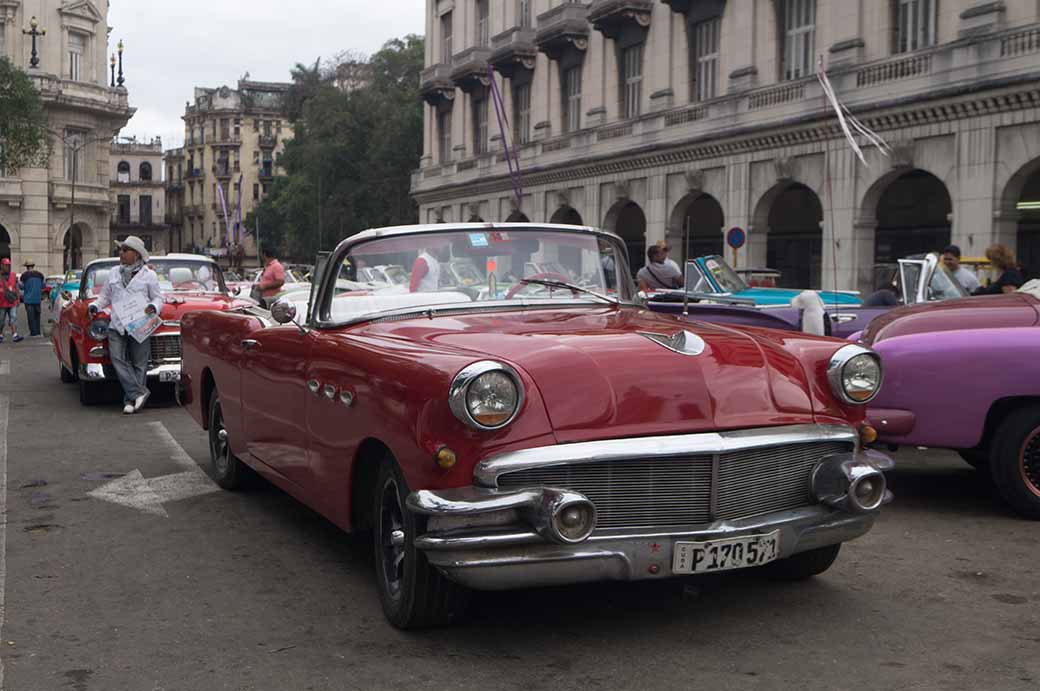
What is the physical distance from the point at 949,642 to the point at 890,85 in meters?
22.4

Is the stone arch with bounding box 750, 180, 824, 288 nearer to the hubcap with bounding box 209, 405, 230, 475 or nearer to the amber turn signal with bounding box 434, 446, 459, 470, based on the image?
the hubcap with bounding box 209, 405, 230, 475

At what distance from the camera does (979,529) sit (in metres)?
6.64

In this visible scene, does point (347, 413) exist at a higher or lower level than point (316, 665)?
higher

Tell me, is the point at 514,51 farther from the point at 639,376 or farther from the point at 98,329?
the point at 639,376

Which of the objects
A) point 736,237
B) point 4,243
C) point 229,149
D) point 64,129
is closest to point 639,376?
point 736,237

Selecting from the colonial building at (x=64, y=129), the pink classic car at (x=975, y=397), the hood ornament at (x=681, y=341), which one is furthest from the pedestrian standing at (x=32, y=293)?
the colonial building at (x=64, y=129)

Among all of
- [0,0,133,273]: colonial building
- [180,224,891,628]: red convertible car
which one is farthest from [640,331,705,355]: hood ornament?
[0,0,133,273]: colonial building

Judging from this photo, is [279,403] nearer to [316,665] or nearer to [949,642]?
[316,665]

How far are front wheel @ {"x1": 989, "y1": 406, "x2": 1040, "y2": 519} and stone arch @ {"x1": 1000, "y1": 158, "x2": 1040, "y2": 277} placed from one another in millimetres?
16820

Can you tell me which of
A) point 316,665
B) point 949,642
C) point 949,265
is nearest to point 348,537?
point 316,665

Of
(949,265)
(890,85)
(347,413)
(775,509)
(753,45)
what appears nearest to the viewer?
(775,509)

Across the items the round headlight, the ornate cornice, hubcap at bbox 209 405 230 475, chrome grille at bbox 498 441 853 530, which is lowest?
hubcap at bbox 209 405 230 475

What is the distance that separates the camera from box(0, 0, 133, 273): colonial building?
212 feet

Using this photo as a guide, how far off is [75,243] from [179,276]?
63.1 meters
